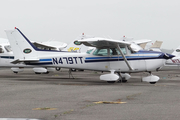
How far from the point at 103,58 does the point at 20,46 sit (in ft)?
15.7

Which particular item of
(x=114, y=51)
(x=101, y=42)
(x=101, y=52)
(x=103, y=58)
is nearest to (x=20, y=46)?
(x=101, y=52)

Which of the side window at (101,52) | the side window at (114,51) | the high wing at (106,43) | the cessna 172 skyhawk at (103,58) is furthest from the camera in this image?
the side window at (101,52)

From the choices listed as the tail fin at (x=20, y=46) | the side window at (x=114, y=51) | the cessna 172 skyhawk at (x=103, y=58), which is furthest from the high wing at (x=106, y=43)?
the tail fin at (x=20, y=46)

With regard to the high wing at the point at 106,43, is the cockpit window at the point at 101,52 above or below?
below

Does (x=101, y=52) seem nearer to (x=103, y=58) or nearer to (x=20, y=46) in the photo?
(x=103, y=58)

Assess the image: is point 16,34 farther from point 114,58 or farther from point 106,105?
point 106,105

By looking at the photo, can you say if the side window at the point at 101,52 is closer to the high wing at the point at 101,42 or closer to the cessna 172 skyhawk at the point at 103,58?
the cessna 172 skyhawk at the point at 103,58

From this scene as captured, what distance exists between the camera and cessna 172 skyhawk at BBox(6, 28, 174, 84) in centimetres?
1677

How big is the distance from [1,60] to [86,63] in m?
6.99

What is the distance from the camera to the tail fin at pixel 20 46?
61.1ft

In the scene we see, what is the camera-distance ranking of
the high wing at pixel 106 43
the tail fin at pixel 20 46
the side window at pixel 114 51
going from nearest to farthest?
the high wing at pixel 106 43, the side window at pixel 114 51, the tail fin at pixel 20 46

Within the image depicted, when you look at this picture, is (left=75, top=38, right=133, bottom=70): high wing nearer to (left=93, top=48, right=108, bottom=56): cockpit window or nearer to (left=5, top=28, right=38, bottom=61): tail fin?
(left=93, top=48, right=108, bottom=56): cockpit window

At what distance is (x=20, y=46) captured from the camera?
1875cm

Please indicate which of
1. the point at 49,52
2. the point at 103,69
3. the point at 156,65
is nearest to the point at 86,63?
the point at 103,69
